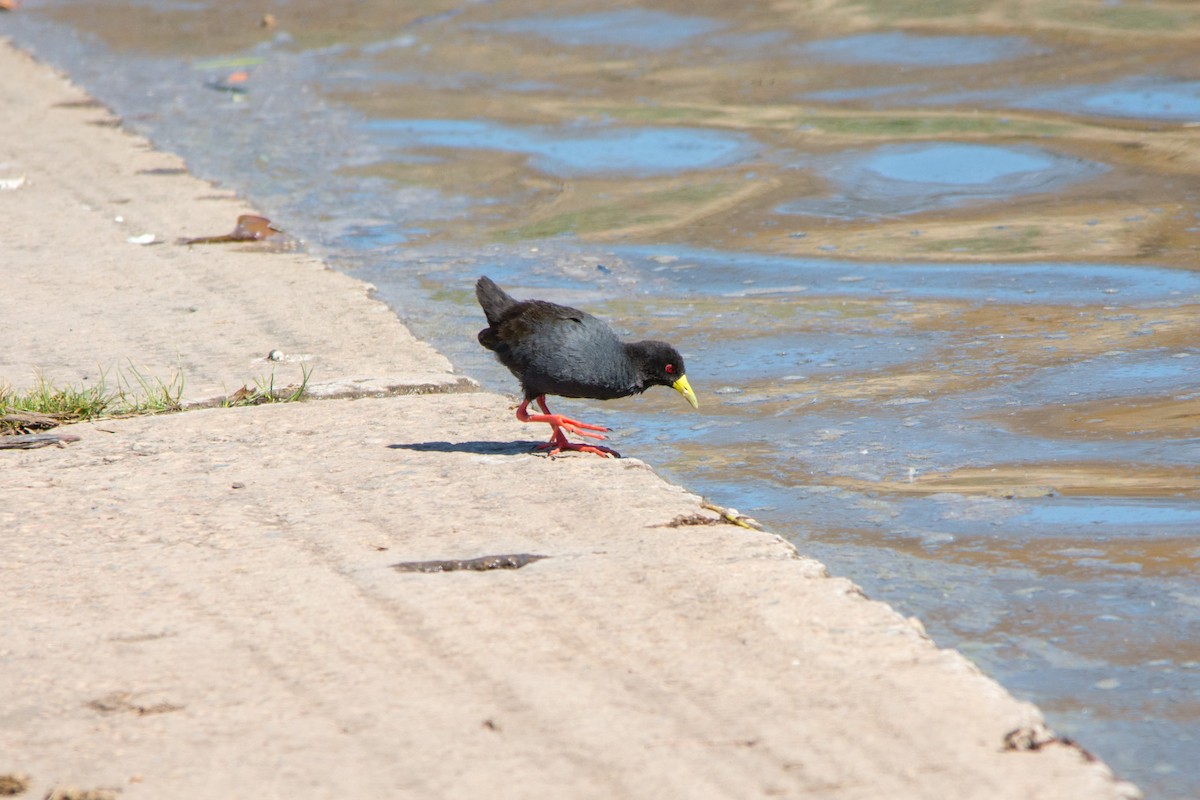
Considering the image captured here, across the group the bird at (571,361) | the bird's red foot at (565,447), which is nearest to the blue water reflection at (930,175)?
the bird at (571,361)

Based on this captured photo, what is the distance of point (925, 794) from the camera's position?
112 inches

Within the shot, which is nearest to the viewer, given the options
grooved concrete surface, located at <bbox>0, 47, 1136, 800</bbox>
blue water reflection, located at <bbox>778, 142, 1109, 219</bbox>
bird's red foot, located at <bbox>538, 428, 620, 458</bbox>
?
grooved concrete surface, located at <bbox>0, 47, 1136, 800</bbox>

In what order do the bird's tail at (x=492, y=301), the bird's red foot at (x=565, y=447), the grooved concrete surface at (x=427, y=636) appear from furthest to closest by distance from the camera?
the bird's tail at (x=492, y=301) → the bird's red foot at (x=565, y=447) → the grooved concrete surface at (x=427, y=636)

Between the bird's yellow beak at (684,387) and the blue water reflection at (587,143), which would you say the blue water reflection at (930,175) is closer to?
the blue water reflection at (587,143)

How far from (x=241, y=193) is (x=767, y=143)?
10.6ft

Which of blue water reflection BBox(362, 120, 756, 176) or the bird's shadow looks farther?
blue water reflection BBox(362, 120, 756, 176)

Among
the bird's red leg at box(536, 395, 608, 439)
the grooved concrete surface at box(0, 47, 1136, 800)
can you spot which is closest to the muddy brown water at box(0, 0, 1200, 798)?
→ the bird's red leg at box(536, 395, 608, 439)

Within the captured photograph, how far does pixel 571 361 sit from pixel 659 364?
0.34 meters

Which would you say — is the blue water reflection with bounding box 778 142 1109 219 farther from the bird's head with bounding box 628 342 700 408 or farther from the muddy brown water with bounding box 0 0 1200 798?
the bird's head with bounding box 628 342 700 408

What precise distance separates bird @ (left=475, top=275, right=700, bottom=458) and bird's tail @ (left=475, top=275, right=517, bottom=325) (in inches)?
2.8

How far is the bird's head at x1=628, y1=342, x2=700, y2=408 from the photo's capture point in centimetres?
514

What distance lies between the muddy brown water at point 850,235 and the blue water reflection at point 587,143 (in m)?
0.04

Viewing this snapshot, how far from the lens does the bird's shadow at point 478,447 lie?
5020mm

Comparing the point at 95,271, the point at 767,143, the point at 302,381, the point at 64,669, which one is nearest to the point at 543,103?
the point at 767,143
